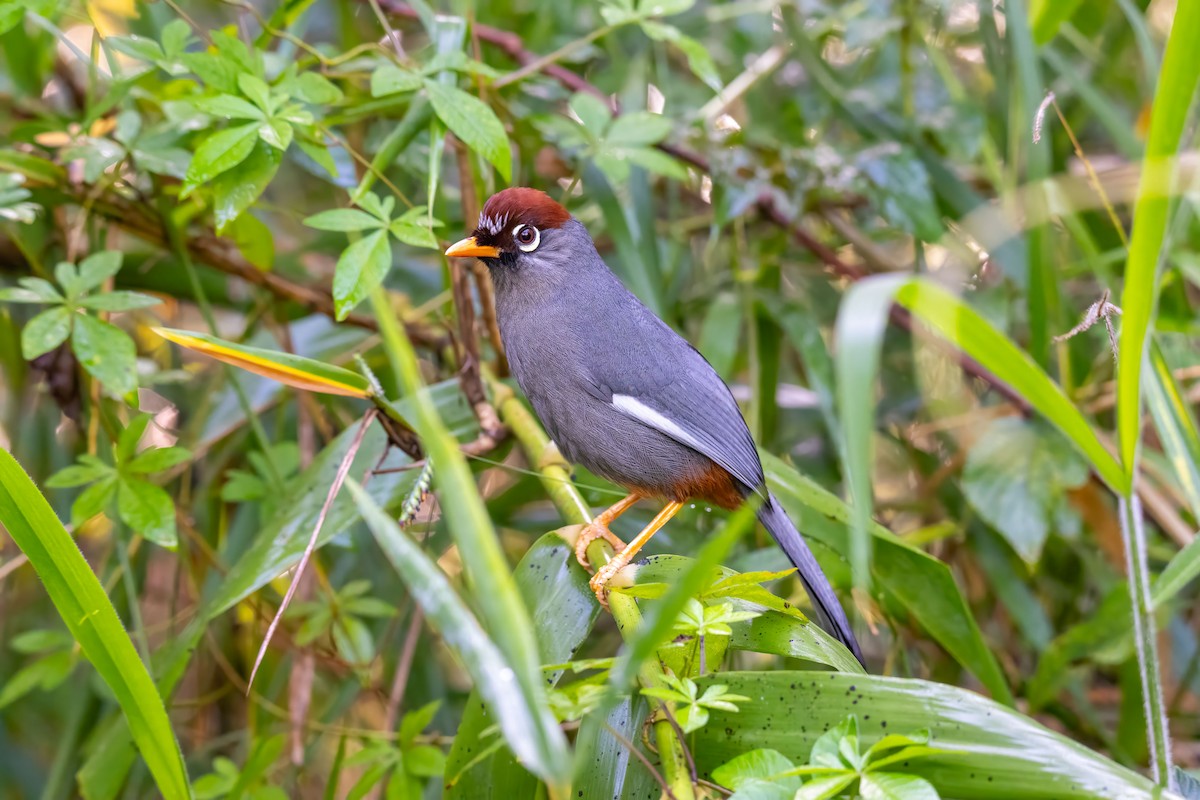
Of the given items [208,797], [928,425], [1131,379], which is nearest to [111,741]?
[208,797]

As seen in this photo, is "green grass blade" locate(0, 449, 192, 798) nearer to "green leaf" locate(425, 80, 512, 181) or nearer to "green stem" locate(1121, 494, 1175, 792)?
"green leaf" locate(425, 80, 512, 181)

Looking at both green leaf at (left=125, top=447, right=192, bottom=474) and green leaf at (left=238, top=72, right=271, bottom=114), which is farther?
green leaf at (left=125, top=447, right=192, bottom=474)

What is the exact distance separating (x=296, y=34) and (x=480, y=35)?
21.6 inches

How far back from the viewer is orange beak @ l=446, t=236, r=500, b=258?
234cm

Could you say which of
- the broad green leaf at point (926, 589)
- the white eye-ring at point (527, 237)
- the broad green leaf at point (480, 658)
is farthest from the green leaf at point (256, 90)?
the broad green leaf at point (926, 589)

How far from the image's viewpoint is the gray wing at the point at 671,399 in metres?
2.33

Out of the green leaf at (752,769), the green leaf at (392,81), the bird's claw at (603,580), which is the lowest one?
the bird's claw at (603,580)

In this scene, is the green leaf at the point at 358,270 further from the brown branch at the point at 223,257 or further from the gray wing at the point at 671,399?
the brown branch at the point at 223,257

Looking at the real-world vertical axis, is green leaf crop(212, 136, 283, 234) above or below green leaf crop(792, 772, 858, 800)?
above

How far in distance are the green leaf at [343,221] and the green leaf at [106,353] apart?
1.63 ft

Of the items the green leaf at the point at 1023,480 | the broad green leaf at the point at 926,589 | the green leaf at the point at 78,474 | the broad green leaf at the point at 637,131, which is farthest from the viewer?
the green leaf at the point at 1023,480

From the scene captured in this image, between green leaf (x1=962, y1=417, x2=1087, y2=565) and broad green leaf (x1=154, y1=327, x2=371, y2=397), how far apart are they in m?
1.85

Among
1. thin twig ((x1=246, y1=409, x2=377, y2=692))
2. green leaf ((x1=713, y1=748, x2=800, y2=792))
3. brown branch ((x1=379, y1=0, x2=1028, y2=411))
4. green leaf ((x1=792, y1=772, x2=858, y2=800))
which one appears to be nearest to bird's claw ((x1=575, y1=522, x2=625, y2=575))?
thin twig ((x1=246, y1=409, x2=377, y2=692))

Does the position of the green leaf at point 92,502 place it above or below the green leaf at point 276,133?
below
